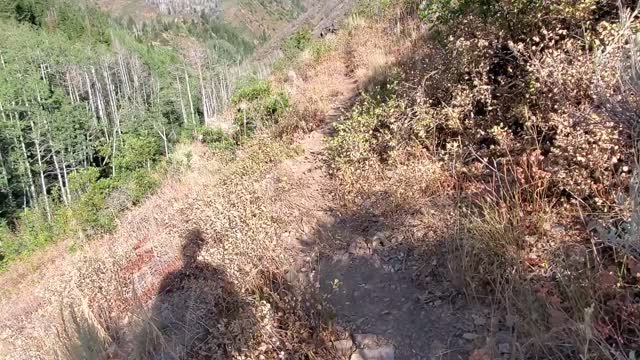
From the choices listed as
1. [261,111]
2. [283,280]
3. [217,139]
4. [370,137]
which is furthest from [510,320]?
[217,139]

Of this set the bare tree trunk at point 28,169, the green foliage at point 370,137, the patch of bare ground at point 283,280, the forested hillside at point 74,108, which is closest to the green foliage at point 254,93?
the patch of bare ground at point 283,280

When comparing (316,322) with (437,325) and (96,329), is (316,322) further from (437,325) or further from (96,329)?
(96,329)

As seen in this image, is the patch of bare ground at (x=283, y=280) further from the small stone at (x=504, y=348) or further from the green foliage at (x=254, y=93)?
the green foliage at (x=254, y=93)

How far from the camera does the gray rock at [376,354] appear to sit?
216 centimetres

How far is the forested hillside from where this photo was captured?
33188 mm

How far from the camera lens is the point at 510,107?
3.06m

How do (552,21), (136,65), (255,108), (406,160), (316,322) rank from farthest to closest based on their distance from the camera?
1. (136,65)
2. (255,108)
3. (406,160)
4. (552,21)
5. (316,322)

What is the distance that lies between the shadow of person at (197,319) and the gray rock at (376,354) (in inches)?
24.4

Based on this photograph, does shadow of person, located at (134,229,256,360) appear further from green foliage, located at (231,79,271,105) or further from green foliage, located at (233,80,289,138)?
green foliage, located at (231,79,271,105)

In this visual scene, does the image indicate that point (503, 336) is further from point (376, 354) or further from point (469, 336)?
point (376, 354)

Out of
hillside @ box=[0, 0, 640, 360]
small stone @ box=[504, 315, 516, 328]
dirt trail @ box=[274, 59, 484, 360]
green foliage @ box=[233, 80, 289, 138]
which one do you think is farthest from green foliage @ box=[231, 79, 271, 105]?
small stone @ box=[504, 315, 516, 328]

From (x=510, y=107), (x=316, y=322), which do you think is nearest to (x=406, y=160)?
(x=510, y=107)

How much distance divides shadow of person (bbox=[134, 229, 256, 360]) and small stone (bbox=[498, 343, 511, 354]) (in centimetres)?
131

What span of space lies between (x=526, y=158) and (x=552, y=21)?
1.13 meters
